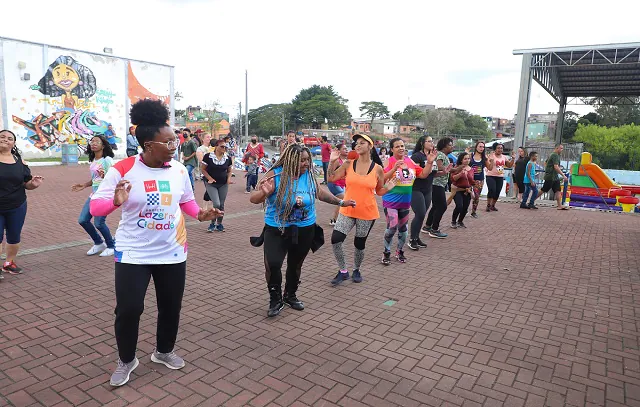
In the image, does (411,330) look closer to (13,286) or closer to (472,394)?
(472,394)

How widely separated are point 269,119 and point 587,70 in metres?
57.1

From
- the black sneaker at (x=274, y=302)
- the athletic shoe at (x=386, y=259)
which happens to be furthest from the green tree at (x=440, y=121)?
the black sneaker at (x=274, y=302)

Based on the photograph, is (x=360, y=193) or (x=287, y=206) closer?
(x=287, y=206)

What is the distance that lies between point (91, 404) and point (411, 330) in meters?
2.64

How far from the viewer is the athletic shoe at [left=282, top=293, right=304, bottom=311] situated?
15.2ft

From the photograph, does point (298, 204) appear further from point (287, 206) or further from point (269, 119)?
point (269, 119)

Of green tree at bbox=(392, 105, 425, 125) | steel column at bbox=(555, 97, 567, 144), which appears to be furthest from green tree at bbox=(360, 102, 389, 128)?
steel column at bbox=(555, 97, 567, 144)

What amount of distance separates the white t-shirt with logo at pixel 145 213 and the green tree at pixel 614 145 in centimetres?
3045

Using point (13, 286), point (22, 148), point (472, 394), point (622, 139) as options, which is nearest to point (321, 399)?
point (472, 394)

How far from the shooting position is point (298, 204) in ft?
13.6

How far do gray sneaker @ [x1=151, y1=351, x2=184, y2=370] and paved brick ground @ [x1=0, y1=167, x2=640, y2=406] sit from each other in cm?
6

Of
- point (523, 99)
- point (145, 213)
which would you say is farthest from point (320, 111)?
point (145, 213)

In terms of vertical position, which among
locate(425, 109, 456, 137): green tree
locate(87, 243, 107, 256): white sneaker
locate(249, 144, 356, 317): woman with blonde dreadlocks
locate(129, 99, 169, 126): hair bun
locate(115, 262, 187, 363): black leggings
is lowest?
locate(87, 243, 107, 256): white sneaker

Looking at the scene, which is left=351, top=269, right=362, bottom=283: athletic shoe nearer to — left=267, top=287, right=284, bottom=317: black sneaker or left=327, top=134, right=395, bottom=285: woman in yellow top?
left=327, top=134, right=395, bottom=285: woman in yellow top
